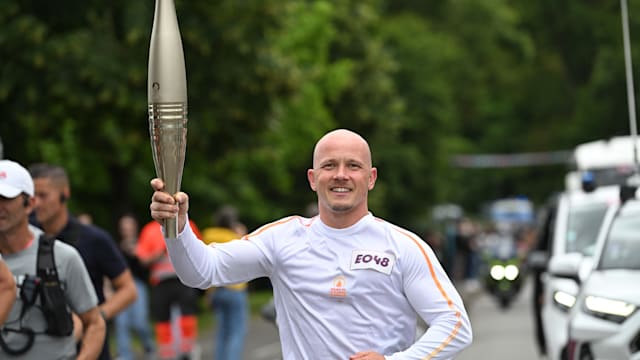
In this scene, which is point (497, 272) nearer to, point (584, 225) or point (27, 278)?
point (584, 225)

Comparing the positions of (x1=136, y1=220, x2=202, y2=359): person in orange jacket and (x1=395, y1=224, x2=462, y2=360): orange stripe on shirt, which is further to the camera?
(x1=136, y1=220, x2=202, y2=359): person in orange jacket

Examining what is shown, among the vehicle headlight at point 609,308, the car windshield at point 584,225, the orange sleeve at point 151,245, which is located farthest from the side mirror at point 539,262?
the vehicle headlight at point 609,308

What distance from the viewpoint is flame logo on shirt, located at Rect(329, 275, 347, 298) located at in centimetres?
568

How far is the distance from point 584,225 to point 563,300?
1291 millimetres

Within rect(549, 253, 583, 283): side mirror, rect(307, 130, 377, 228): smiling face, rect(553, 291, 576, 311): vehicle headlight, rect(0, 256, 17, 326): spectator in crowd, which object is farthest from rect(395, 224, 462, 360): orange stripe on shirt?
rect(553, 291, 576, 311): vehicle headlight

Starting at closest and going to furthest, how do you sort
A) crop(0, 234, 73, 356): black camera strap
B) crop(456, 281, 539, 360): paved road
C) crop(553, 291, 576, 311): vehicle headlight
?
crop(0, 234, 73, 356): black camera strap → crop(553, 291, 576, 311): vehicle headlight → crop(456, 281, 539, 360): paved road

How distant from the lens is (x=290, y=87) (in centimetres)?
2530

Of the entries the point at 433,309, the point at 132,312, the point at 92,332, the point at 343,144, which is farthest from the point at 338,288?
the point at 132,312

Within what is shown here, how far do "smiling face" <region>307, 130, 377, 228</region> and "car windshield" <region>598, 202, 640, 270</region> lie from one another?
18.8 ft

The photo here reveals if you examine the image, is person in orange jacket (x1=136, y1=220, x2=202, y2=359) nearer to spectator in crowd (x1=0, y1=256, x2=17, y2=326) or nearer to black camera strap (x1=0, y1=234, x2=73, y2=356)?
black camera strap (x1=0, y1=234, x2=73, y2=356)

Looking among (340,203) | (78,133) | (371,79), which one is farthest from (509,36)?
(340,203)

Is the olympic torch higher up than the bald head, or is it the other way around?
the olympic torch

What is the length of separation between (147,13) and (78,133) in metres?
3.91

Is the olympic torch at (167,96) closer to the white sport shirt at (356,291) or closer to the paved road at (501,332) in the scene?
the white sport shirt at (356,291)
